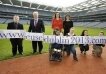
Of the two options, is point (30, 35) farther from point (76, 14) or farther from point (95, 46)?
point (76, 14)

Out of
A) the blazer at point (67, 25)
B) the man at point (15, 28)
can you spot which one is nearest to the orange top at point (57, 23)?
the blazer at point (67, 25)

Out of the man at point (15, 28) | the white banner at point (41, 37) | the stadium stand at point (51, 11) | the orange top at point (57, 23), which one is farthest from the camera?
the stadium stand at point (51, 11)

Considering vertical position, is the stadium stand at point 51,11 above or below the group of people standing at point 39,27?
above

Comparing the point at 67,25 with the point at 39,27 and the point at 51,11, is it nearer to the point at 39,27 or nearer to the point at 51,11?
the point at 39,27

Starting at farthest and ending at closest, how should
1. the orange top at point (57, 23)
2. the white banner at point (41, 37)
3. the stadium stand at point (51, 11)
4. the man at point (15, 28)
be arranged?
the stadium stand at point (51, 11), the orange top at point (57, 23), the man at point (15, 28), the white banner at point (41, 37)

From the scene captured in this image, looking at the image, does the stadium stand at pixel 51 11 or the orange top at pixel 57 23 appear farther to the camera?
the stadium stand at pixel 51 11

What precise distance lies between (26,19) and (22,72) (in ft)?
108

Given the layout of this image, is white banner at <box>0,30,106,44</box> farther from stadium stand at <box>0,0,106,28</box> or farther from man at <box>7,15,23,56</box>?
stadium stand at <box>0,0,106,28</box>

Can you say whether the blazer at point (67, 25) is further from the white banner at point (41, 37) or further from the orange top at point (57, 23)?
the white banner at point (41, 37)

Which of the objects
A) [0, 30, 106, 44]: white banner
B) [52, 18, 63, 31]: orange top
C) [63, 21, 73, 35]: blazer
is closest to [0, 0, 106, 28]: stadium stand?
[52, 18, 63, 31]: orange top

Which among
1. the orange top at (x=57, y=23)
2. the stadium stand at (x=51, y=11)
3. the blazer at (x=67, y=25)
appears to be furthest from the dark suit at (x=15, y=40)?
the stadium stand at (x=51, y=11)

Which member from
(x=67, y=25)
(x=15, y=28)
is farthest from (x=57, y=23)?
(x=15, y=28)

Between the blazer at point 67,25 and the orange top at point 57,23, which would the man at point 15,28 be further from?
the blazer at point 67,25

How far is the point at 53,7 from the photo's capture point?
50.2 metres
